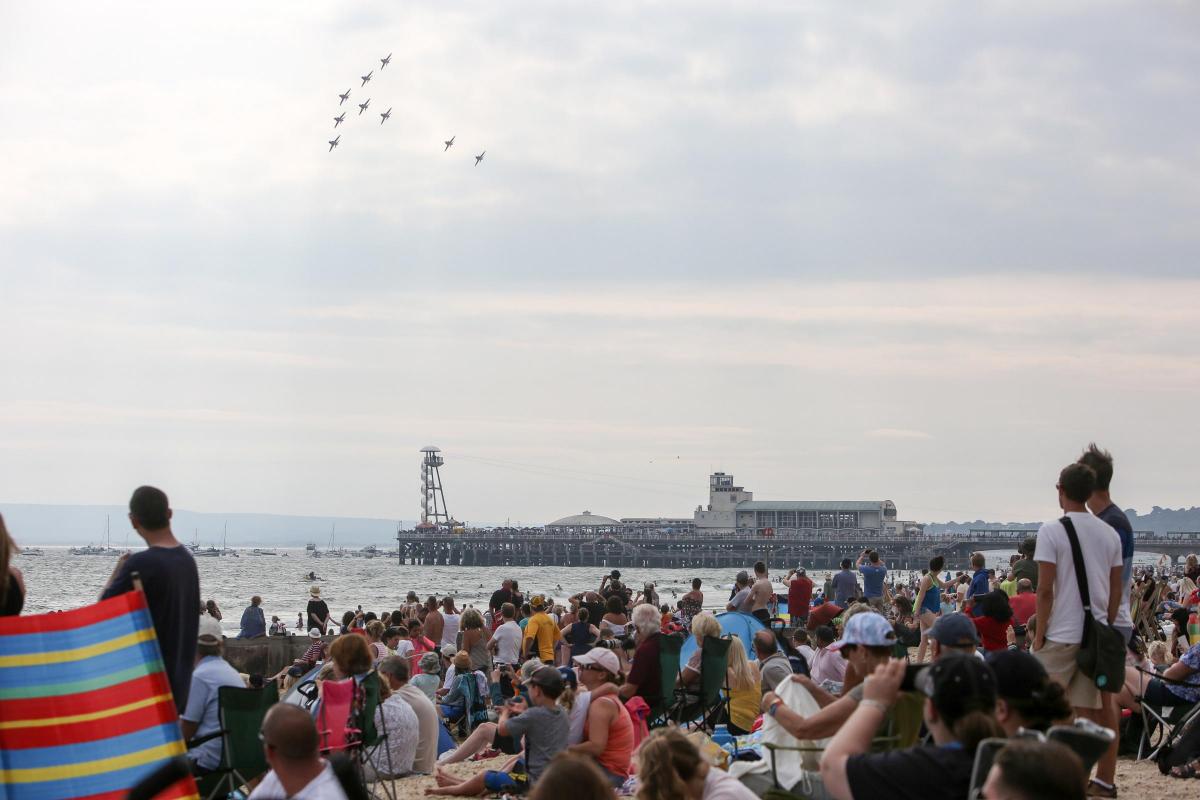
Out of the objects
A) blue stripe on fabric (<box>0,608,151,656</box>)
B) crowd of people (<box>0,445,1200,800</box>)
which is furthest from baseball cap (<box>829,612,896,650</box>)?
blue stripe on fabric (<box>0,608,151,656</box>)

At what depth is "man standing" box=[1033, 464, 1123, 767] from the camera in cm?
568

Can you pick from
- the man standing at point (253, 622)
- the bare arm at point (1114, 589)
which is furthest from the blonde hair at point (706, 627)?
the man standing at point (253, 622)

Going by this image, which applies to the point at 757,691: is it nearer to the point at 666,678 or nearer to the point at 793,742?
the point at 666,678

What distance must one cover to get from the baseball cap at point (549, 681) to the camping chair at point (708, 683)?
1715 mm

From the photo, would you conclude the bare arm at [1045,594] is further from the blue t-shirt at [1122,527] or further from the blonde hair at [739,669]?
the blonde hair at [739,669]

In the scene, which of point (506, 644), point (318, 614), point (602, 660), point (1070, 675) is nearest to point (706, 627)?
point (602, 660)

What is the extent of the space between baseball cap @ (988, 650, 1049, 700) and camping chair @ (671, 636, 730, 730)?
4.78 meters

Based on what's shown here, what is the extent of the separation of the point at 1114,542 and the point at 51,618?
4060mm

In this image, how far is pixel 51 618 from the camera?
4.10 meters

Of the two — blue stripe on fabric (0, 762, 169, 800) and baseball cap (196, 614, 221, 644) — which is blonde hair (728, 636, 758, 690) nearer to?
baseball cap (196, 614, 221, 644)

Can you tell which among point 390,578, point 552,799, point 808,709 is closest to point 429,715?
point 808,709

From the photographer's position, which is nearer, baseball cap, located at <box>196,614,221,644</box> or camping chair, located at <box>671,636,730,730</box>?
baseball cap, located at <box>196,614,221,644</box>

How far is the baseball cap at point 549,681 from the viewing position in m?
6.93

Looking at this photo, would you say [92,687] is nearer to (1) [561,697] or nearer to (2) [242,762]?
(2) [242,762]
